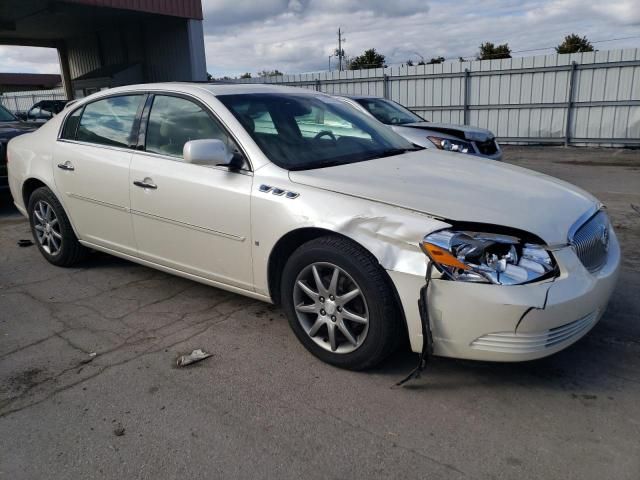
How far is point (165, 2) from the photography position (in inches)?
622

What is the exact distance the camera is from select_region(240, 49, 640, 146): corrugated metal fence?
1443 cm

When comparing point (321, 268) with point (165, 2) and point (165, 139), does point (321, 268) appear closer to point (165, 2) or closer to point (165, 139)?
point (165, 139)

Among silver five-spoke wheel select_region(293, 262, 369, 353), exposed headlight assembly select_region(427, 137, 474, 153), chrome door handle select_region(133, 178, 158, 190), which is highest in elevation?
chrome door handle select_region(133, 178, 158, 190)

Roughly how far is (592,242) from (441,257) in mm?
1002

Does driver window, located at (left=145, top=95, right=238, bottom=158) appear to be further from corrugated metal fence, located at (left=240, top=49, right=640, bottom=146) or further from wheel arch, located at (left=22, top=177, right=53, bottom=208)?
corrugated metal fence, located at (left=240, top=49, right=640, bottom=146)

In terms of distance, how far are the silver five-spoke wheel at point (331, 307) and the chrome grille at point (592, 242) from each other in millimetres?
1174

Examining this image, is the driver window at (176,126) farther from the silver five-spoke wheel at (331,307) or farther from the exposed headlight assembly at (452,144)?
the exposed headlight assembly at (452,144)

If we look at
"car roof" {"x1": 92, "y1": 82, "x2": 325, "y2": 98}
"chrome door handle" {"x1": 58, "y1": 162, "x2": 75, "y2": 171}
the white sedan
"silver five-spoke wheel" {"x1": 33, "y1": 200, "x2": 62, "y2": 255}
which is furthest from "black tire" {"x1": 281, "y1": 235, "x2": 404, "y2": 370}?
"silver five-spoke wheel" {"x1": 33, "y1": 200, "x2": 62, "y2": 255}

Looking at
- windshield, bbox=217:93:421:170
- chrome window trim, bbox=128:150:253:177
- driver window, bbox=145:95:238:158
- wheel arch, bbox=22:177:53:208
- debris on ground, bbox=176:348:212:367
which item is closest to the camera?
debris on ground, bbox=176:348:212:367

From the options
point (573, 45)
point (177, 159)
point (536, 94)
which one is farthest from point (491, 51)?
point (177, 159)

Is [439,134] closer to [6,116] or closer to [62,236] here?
[62,236]

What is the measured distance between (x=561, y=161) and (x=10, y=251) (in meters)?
11.4

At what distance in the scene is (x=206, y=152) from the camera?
3209 mm

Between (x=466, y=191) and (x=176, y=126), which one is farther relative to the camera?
(x=176, y=126)
